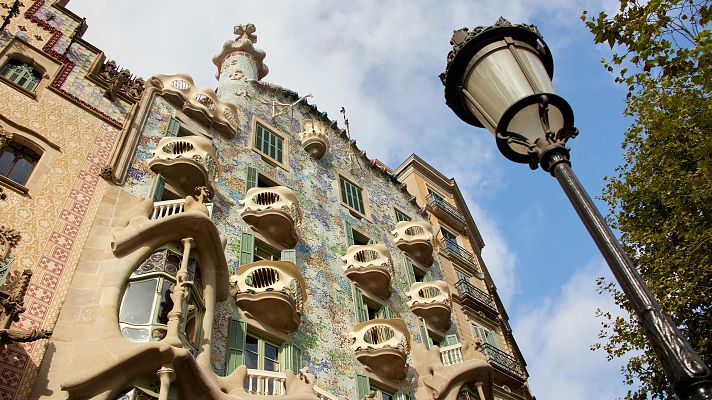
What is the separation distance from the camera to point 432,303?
20.7 meters

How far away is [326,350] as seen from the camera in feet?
51.3

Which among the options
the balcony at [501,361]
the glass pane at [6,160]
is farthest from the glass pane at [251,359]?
the balcony at [501,361]

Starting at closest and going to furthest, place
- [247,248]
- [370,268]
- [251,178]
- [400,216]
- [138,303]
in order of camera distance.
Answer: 1. [138,303]
2. [247,248]
3. [251,178]
4. [370,268]
5. [400,216]

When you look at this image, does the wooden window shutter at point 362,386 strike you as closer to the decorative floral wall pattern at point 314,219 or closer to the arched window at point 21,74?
the decorative floral wall pattern at point 314,219

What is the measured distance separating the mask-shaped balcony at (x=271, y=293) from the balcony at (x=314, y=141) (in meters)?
8.87

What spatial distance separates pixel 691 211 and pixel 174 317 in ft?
51.0

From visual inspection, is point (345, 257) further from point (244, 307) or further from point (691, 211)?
point (691, 211)

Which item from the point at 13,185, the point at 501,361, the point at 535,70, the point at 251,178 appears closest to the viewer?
the point at 535,70

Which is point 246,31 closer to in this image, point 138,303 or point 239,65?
point 239,65

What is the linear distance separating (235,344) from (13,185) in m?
5.69

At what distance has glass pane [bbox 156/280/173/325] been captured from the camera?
36.4 feet

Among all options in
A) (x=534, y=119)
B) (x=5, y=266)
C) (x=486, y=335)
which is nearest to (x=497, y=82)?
(x=534, y=119)

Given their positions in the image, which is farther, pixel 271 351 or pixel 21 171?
pixel 271 351

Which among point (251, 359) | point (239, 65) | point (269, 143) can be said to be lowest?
point (251, 359)
